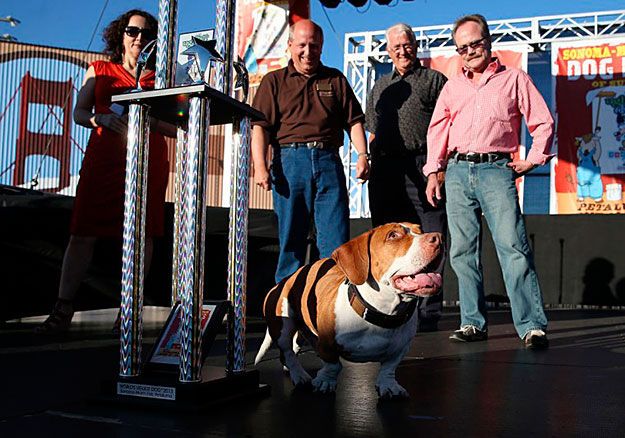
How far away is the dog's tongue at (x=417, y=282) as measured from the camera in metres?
1.91

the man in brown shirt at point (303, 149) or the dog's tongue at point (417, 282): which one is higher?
the man in brown shirt at point (303, 149)

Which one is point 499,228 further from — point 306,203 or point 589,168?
point 589,168

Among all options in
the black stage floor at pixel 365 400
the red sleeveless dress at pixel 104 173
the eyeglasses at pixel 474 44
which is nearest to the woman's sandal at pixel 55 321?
the black stage floor at pixel 365 400

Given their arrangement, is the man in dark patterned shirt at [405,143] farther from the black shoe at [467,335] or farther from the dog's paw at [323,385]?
the dog's paw at [323,385]

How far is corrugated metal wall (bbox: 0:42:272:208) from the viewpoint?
1021 cm

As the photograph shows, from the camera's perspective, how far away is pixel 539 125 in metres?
3.29

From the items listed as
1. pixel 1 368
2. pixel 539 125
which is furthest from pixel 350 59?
pixel 1 368

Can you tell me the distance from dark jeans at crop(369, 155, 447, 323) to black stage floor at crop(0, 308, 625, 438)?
37.0 inches

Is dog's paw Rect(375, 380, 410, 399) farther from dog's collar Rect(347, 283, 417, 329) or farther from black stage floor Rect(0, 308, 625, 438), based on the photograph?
dog's collar Rect(347, 283, 417, 329)

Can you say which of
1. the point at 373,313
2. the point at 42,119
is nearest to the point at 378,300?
the point at 373,313

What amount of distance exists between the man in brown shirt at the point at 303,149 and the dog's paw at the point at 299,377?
911mm

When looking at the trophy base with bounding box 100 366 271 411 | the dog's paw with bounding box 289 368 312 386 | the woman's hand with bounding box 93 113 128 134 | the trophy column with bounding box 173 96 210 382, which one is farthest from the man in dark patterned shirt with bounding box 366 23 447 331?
the trophy column with bounding box 173 96 210 382

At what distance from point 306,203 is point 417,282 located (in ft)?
4.13

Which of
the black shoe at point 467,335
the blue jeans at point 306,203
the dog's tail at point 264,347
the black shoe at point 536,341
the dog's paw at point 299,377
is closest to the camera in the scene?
the dog's paw at point 299,377
